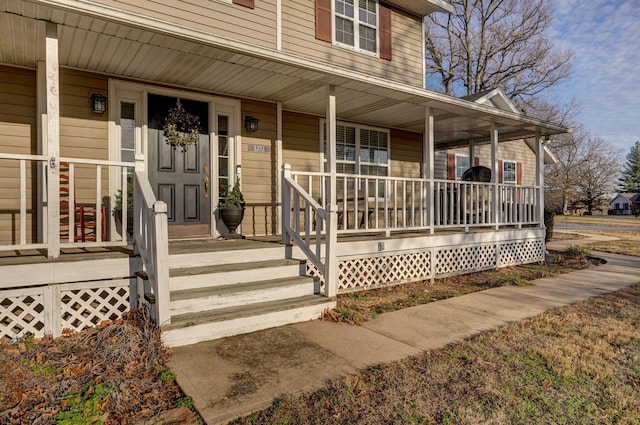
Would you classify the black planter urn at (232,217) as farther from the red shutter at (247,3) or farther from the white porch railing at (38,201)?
the red shutter at (247,3)

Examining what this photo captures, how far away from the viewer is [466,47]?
70.5 ft

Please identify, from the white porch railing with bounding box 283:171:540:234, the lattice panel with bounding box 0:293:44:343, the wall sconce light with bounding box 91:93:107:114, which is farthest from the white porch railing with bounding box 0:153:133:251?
the white porch railing with bounding box 283:171:540:234

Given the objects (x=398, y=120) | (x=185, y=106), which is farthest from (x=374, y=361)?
(x=398, y=120)

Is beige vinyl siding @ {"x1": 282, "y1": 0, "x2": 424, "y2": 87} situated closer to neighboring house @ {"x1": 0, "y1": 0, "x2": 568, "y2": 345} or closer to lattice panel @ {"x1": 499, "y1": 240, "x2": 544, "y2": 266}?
neighboring house @ {"x1": 0, "y1": 0, "x2": 568, "y2": 345}

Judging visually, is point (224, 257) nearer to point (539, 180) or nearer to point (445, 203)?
point (445, 203)

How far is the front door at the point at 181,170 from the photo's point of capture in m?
5.68

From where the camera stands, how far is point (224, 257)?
445 cm

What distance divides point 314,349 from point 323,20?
6473mm

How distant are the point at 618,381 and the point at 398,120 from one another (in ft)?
20.5

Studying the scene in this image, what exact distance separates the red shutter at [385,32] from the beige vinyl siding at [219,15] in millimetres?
2656

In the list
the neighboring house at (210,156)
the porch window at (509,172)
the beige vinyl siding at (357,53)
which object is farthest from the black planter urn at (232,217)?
the porch window at (509,172)

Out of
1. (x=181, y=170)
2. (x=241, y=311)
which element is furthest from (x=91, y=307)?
(x=181, y=170)

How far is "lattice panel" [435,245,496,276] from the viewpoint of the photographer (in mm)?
6793

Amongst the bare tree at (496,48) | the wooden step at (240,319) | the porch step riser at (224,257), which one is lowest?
the wooden step at (240,319)
